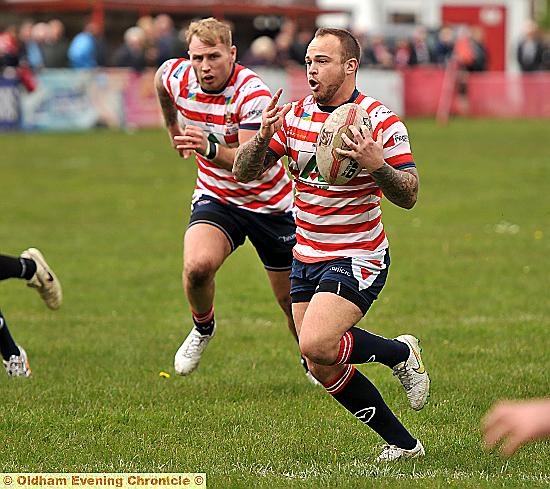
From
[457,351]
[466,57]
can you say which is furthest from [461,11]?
[457,351]

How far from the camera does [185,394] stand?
291 inches

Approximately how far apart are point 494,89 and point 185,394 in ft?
85.7

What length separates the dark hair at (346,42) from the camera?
5957 millimetres

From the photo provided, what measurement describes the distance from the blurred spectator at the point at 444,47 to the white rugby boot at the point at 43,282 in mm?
Answer: 25258

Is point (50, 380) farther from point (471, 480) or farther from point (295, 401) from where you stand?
point (471, 480)

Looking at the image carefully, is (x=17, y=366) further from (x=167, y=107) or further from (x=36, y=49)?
(x=36, y=49)

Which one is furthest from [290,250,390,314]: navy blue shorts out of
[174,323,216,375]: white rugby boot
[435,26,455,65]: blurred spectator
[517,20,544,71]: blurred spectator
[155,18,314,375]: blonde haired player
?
[517,20,544,71]: blurred spectator

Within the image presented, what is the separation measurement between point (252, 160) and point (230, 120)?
4.94 ft

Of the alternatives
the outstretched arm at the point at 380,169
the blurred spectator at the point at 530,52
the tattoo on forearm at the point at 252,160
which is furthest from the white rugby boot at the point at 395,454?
the blurred spectator at the point at 530,52

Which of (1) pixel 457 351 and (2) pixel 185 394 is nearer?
(2) pixel 185 394

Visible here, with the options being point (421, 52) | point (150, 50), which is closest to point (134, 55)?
point (150, 50)

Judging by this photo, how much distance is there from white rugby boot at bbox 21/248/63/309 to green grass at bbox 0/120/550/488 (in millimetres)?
365

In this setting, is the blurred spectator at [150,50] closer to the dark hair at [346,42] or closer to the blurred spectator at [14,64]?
the blurred spectator at [14,64]

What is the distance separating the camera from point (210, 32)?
734cm
